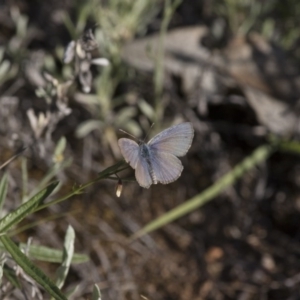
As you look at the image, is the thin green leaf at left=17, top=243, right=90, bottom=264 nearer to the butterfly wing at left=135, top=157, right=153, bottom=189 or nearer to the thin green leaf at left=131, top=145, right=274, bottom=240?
the butterfly wing at left=135, top=157, right=153, bottom=189

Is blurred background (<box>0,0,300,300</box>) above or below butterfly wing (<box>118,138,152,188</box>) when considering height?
below

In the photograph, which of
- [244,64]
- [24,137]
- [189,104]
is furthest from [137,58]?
[24,137]

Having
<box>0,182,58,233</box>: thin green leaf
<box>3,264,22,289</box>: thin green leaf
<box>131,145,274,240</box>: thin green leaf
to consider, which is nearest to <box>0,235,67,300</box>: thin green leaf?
<box>0,182,58,233</box>: thin green leaf

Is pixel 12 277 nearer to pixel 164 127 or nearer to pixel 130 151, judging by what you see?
pixel 130 151

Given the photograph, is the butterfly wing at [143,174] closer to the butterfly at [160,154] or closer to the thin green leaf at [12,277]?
the butterfly at [160,154]

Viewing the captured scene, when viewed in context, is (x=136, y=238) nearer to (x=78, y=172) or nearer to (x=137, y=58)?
(x=78, y=172)

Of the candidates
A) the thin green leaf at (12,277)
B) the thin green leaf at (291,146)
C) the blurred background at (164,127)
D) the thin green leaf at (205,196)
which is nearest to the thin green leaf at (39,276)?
the thin green leaf at (12,277)
